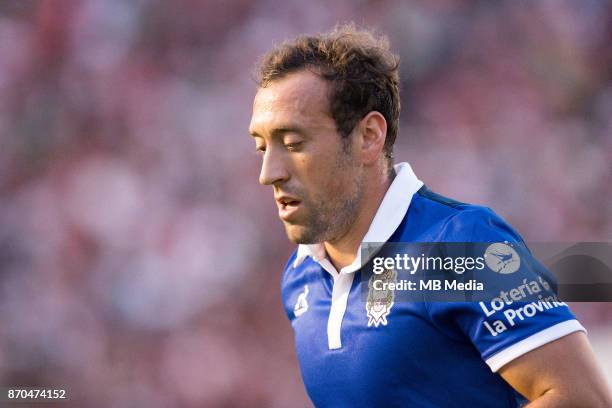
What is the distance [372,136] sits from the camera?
182 centimetres

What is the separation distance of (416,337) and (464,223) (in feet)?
0.78

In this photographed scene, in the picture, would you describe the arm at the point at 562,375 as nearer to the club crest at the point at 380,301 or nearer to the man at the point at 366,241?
the man at the point at 366,241

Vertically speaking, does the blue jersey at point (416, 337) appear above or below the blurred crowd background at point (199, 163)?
below

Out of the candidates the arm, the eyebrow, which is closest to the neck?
the eyebrow

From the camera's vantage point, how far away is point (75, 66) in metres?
4.04

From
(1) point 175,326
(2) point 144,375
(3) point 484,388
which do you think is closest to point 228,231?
(1) point 175,326

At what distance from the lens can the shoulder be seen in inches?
60.6

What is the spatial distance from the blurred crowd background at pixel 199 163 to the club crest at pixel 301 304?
1.92 metres

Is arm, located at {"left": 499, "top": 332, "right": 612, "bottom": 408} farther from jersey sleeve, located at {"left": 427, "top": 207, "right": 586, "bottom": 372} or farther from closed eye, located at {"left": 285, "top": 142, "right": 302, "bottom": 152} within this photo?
closed eye, located at {"left": 285, "top": 142, "right": 302, "bottom": 152}

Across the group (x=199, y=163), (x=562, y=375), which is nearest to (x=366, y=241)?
(x=562, y=375)

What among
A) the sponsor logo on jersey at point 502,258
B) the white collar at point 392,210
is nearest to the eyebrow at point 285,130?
the white collar at point 392,210

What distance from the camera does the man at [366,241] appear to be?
1.43 meters

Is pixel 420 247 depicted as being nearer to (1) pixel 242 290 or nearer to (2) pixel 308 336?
(2) pixel 308 336

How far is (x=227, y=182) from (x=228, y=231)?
251mm
